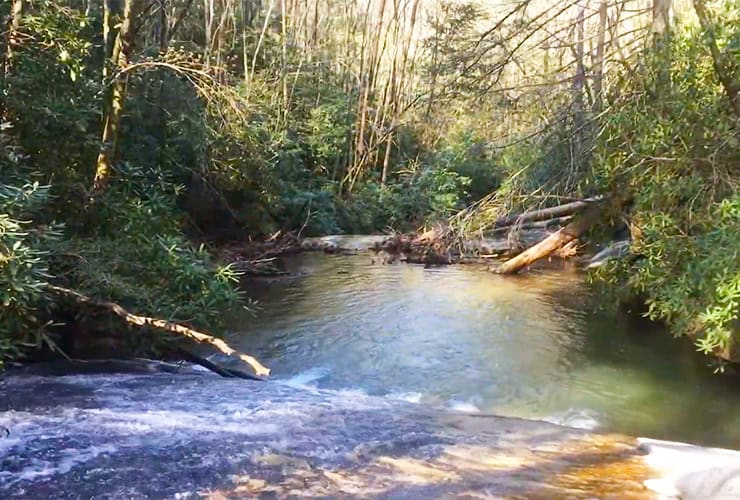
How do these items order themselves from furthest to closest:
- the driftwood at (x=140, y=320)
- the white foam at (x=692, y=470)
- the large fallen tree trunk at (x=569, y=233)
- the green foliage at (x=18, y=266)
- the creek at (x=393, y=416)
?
the large fallen tree trunk at (x=569, y=233) → the driftwood at (x=140, y=320) → the green foliage at (x=18, y=266) → the creek at (x=393, y=416) → the white foam at (x=692, y=470)

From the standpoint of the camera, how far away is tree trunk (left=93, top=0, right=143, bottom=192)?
24.6 feet

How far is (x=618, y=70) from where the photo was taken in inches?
301

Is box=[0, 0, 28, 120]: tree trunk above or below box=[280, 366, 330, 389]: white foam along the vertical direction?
above

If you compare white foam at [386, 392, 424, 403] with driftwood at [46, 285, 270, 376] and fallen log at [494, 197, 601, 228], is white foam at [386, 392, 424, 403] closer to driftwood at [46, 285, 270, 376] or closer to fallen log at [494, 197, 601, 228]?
driftwood at [46, 285, 270, 376]

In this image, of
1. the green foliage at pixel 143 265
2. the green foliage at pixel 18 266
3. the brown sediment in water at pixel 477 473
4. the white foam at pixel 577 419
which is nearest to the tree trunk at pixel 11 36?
the green foliage at pixel 143 265

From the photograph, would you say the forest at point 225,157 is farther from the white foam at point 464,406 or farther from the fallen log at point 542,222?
the white foam at point 464,406

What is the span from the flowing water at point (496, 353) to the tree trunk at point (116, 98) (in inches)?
95.8

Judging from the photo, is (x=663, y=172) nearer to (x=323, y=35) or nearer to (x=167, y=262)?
(x=167, y=262)

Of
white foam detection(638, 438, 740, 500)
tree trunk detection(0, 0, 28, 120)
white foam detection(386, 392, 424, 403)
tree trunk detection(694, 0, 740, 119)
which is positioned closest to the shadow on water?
white foam detection(638, 438, 740, 500)

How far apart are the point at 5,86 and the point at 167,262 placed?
2.10 meters

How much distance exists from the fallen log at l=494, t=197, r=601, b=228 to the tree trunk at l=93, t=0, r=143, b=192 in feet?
15.8

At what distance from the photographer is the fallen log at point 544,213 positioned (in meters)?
9.52

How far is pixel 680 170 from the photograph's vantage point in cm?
668

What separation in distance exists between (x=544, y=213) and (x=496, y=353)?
258 cm
